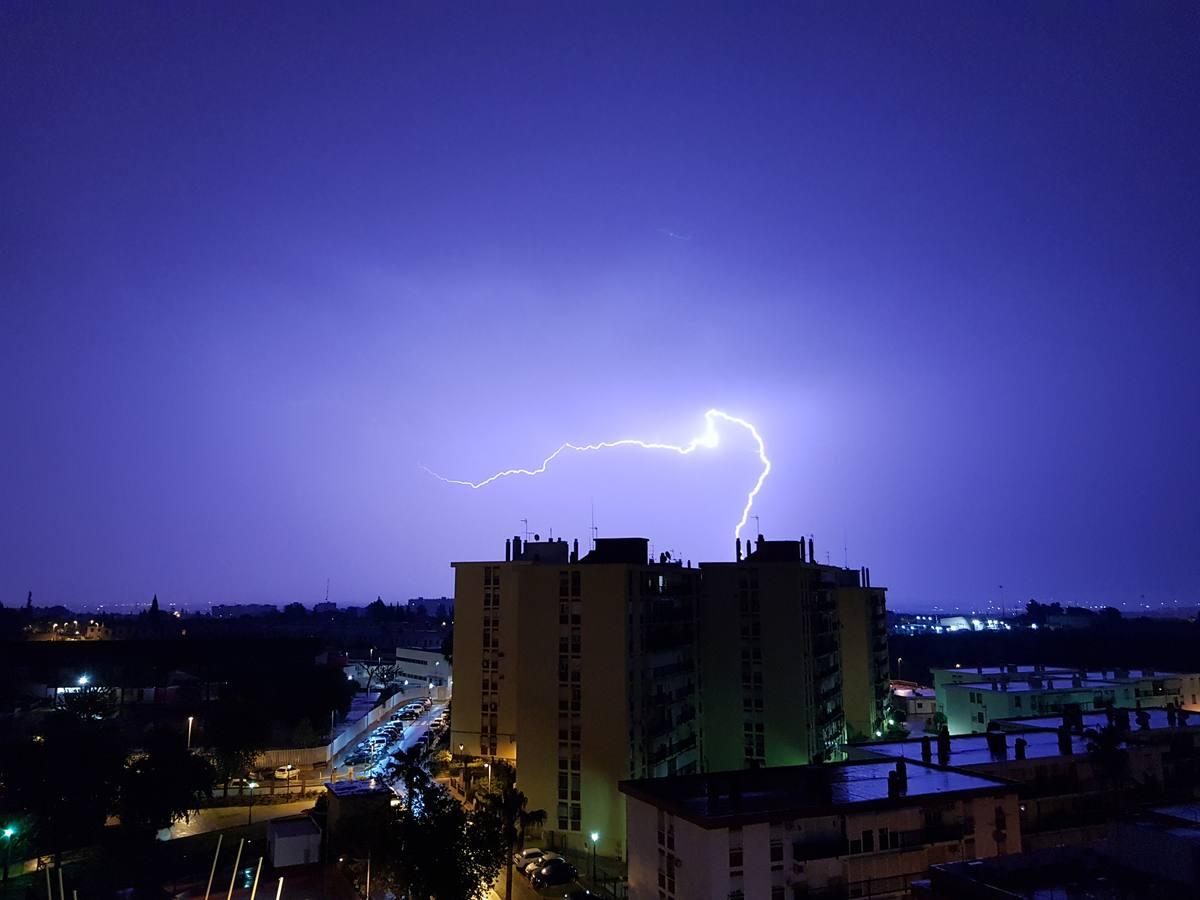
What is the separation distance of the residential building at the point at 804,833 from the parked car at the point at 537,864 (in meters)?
8.86

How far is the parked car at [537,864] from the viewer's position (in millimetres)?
37500

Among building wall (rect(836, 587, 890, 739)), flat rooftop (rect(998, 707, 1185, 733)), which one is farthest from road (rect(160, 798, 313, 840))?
building wall (rect(836, 587, 890, 739))

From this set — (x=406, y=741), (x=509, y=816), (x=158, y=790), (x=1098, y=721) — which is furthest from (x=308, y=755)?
(x=1098, y=721)

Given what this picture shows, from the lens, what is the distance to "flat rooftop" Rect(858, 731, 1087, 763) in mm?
36219

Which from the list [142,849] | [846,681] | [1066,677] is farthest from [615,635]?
[1066,677]

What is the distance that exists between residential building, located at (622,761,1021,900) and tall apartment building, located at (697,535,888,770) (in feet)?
64.0

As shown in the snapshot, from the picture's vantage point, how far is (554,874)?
3666 centimetres

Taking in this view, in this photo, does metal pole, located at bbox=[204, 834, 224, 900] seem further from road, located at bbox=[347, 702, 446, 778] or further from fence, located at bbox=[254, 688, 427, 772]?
fence, located at bbox=[254, 688, 427, 772]

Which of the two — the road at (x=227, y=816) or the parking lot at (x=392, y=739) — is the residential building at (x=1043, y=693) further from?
the road at (x=227, y=816)

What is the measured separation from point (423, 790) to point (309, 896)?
23.2 ft

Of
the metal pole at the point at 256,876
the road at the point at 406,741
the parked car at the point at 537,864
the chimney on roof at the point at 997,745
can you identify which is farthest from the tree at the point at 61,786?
the chimney on roof at the point at 997,745

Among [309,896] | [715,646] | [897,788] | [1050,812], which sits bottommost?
[309,896]

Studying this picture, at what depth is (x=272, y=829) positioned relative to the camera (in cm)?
3888

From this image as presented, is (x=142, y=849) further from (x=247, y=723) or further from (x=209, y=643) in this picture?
(x=209, y=643)
